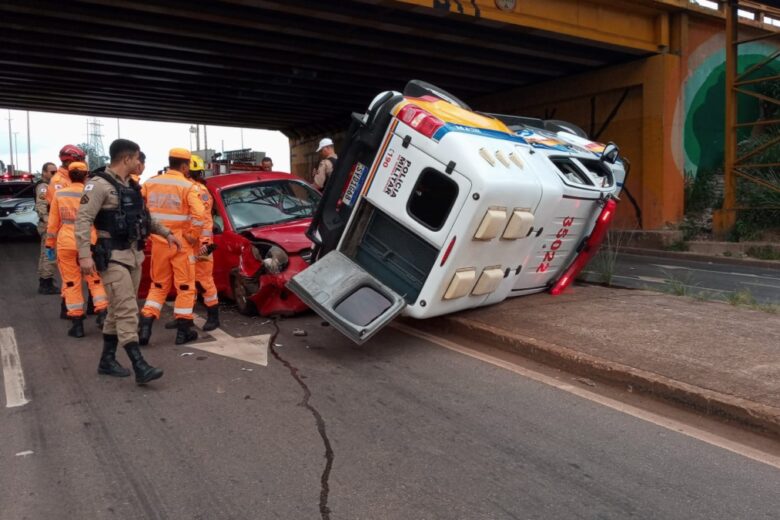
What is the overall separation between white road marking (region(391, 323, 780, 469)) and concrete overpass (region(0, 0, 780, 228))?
9271 mm


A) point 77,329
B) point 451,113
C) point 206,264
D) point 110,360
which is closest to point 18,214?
point 77,329

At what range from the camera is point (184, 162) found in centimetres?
618

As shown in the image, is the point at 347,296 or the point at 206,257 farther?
the point at 206,257

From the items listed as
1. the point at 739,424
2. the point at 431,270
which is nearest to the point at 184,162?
the point at 431,270

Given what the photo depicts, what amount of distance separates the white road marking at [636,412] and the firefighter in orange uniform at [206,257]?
92.6 inches

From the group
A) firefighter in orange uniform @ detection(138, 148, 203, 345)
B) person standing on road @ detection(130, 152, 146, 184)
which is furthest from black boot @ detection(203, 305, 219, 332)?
person standing on road @ detection(130, 152, 146, 184)

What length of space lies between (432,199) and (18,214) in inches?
573

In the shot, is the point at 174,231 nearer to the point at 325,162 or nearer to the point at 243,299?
the point at 243,299

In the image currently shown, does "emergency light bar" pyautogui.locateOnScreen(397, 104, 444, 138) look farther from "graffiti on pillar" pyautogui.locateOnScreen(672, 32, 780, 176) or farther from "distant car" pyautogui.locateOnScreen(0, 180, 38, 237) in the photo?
"distant car" pyautogui.locateOnScreen(0, 180, 38, 237)

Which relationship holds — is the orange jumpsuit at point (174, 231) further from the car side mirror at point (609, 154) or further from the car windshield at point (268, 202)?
the car side mirror at point (609, 154)

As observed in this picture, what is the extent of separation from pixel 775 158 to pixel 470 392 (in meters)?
15.6

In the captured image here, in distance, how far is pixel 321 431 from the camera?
4066 millimetres

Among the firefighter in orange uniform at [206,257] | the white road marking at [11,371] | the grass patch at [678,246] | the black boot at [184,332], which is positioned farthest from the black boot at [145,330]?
the grass patch at [678,246]

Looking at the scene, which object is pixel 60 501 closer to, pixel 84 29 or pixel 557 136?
pixel 557 136
